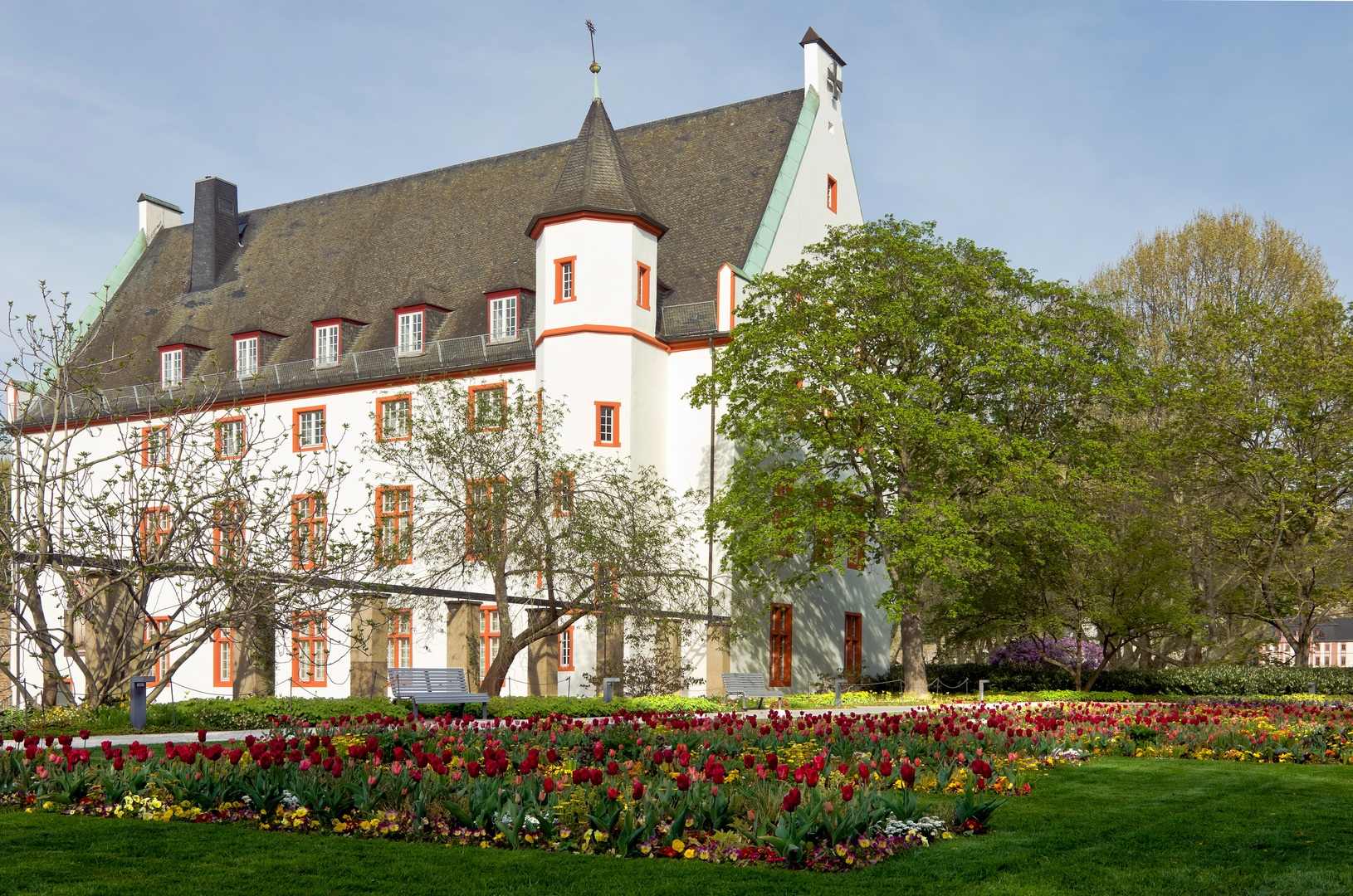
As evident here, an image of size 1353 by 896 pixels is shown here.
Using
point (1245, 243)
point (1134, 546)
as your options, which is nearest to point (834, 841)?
point (1134, 546)

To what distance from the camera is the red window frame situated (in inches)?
1248

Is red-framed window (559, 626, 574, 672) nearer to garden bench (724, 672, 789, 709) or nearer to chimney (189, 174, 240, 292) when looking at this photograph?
garden bench (724, 672, 789, 709)

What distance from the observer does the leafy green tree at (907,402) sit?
28.5 m

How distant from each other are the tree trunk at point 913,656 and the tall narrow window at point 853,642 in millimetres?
7170

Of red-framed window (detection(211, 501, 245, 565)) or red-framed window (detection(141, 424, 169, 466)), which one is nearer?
red-framed window (detection(211, 501, 245, 565))

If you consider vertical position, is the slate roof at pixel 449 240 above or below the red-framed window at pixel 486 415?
above

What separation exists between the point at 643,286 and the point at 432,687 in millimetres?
16544

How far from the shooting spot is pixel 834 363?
95.7ft

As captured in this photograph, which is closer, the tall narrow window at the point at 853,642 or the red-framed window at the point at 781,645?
the red-framed window at the point at 781,645

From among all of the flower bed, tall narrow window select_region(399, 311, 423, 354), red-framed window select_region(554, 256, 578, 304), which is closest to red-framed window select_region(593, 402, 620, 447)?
red-framed window select_region(554, 256, 578, 304)

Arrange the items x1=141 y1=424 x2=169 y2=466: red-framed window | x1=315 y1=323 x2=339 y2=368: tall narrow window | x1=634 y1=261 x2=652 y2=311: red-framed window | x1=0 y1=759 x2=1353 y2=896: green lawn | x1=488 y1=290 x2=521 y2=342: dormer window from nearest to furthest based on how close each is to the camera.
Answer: x1=0 y1=759 x2=1353 y2=896: green lawn, x1=141 y1=424 x2=169 y2=466: red-framed window, x1=634 y1=261 x2=652 y2=311: red-framed window, x1=488 y1=290 x2=521 y2=342: dormer window, x1=315 y1=323 x2=339 y2=368: tall narrow window

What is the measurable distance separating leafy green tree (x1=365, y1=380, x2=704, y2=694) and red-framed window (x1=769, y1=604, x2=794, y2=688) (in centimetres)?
725

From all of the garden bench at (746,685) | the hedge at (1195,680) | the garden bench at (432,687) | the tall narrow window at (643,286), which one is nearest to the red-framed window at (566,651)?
the garden bench at (746,685)

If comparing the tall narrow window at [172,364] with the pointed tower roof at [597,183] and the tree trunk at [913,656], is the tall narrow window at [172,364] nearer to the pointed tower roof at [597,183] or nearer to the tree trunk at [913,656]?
the pointed tower roof at [597,183]
